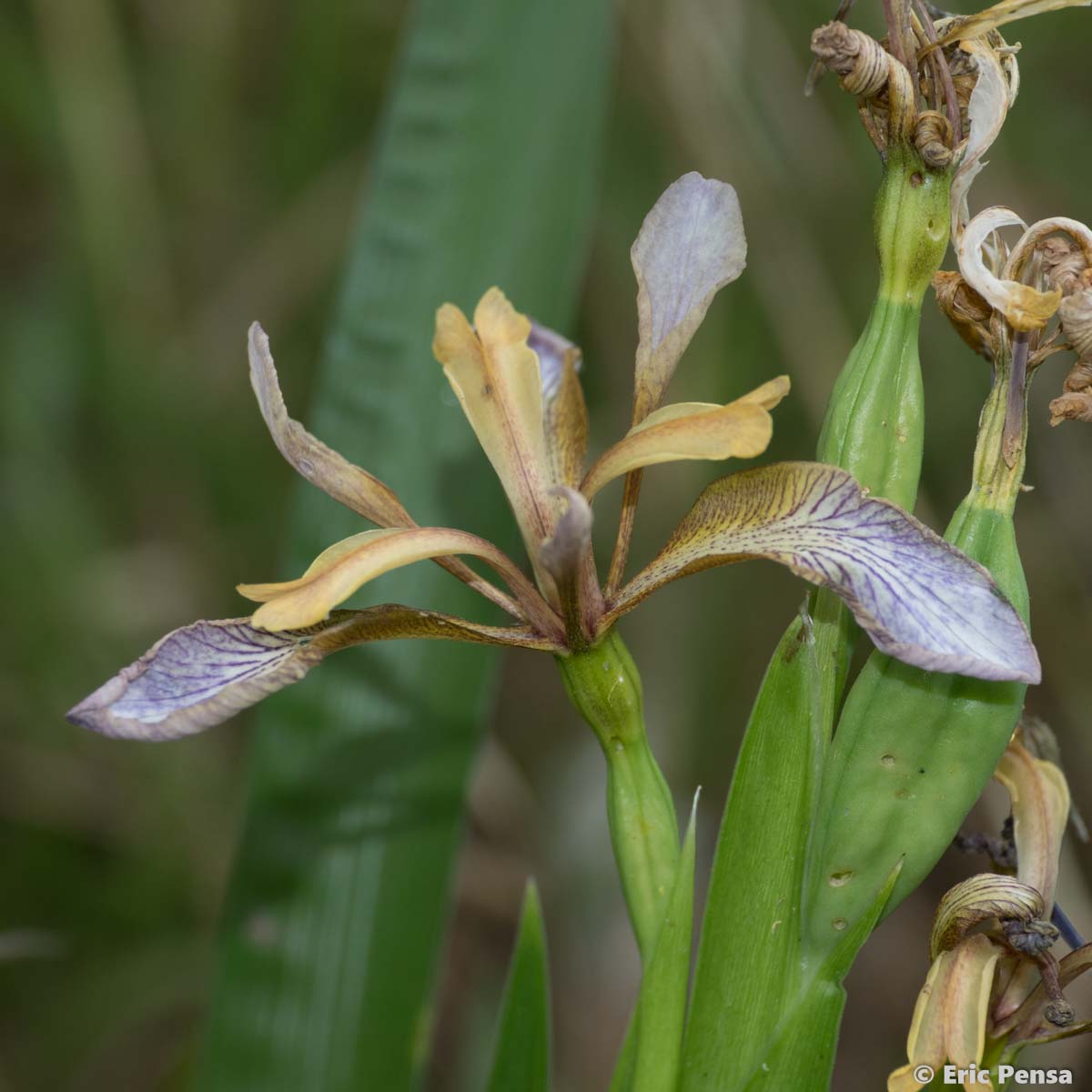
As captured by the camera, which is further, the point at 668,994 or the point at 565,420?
the point at 565,420

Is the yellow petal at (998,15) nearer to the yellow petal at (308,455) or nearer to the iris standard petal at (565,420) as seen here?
the iris standard petal at (565,420)

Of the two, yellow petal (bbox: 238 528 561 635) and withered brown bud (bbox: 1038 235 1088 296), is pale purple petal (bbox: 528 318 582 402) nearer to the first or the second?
yellow petal (bbox: 238 528 561 635)

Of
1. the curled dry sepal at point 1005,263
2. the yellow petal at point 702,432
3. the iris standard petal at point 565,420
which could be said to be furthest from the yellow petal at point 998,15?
the iris standard petal at point 565,420

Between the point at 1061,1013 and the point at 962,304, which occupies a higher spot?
the point at 962,304

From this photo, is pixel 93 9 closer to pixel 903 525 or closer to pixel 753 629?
pixel 753 629

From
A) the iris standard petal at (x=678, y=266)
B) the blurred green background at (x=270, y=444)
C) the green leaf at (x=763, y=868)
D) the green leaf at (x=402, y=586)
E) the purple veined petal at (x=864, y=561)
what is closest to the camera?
the purple veined petal at (x=864, y=561)

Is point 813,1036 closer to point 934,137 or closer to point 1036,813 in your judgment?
point 1036,813

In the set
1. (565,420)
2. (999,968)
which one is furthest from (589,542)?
(999,968)

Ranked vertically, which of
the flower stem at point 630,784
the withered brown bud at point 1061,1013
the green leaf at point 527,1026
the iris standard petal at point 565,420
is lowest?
the green leaf at point 527,1026
